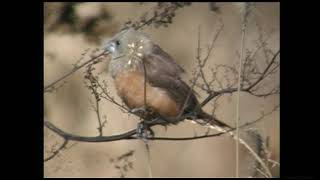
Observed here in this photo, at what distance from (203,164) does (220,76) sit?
0.24 m

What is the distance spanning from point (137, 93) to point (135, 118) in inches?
2.6

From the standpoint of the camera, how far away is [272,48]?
4.75 feet

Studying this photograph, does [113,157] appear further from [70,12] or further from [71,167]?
[70,12]

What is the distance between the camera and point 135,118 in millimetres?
1421

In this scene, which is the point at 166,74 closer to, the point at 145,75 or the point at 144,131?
the point at 145,75

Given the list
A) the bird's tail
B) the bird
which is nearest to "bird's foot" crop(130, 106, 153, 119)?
the bird

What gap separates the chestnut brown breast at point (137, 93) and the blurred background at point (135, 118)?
32mm

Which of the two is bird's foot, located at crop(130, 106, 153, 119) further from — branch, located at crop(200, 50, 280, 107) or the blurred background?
branch, located at crop(200, 50, 280, 107)

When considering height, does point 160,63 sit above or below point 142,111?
above

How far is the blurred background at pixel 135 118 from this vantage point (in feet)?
4.58

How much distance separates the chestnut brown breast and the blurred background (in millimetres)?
32

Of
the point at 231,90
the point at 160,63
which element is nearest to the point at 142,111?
the point at 160,63

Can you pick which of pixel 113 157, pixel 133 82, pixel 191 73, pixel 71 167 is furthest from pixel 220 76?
pixel 71 167

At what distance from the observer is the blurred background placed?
140 centimetres
